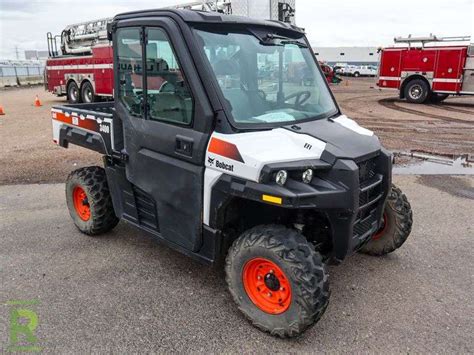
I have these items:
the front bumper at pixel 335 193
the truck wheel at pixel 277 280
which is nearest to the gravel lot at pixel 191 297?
the truck wheel at pixel 277 280

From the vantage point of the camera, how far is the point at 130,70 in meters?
3.62

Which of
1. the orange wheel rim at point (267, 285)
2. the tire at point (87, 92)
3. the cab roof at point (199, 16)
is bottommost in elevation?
the orange wheel rim at point (267, 285)

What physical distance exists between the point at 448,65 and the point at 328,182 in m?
17.0

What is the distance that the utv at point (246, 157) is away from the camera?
→ 2.81m

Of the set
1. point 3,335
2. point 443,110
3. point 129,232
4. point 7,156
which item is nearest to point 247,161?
point 3,335

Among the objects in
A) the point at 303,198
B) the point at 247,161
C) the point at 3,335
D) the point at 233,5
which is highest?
the point at 233,5

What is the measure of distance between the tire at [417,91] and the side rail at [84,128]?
16.7m

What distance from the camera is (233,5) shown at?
16.8ft

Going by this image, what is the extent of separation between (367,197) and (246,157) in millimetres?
987

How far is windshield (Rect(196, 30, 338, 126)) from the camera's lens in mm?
3135

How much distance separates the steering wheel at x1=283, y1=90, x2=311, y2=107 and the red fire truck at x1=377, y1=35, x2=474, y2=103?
52.3 ft

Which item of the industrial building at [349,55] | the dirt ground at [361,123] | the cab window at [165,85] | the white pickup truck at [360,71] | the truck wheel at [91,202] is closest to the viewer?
the cab window at [165,85]

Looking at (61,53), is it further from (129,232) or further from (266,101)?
A: (266,101)

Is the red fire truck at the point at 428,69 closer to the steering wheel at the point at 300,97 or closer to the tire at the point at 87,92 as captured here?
the tire at the point at 87,92
